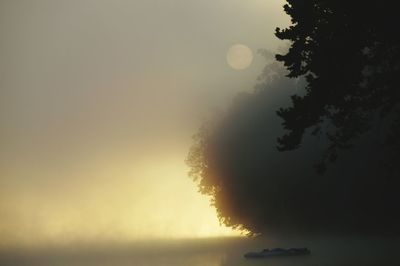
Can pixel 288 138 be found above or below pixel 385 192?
below

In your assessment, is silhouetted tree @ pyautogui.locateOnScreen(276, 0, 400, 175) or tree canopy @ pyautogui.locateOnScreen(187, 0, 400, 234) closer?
silhouetted tree @ pyautogui.locateOnScreen(276, 0, 400, 175)

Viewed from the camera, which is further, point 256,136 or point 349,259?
point 256,136

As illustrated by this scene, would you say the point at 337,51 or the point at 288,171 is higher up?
the point at 288,171

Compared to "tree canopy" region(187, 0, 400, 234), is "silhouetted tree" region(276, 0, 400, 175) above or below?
below

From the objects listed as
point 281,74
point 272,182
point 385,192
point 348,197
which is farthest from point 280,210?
point 281,74

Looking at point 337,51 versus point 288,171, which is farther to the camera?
point 288,171

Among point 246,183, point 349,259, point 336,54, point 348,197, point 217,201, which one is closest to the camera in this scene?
point 336,54

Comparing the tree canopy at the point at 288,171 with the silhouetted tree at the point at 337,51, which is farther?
the tree canopy at the point at 288,171

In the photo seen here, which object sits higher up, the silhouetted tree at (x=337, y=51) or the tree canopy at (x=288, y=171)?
the tree canopy at (x=288, y=171)

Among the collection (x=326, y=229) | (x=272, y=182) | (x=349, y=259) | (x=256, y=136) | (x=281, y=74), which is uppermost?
(x=281, y=74)

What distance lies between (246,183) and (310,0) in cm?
3595

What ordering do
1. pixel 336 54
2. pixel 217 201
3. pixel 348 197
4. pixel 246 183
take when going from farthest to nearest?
pixel 217 201, pixel 246 183, pixel 348 197, pixel 336 54

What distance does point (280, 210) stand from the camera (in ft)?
197

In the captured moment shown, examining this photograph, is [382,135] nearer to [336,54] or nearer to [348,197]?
[348,197]
